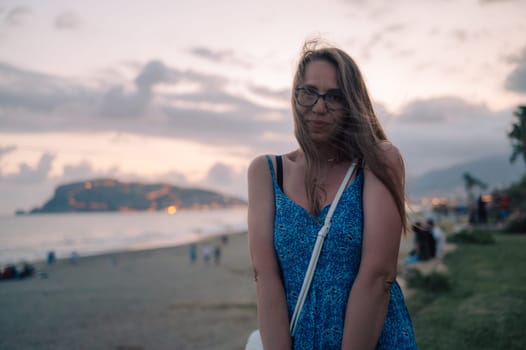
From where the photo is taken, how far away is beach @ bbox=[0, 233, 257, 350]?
33.5ft

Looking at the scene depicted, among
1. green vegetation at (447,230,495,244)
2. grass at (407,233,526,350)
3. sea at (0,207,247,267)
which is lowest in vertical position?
sea at (0,207,247,267)

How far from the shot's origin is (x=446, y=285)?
7.21 metres

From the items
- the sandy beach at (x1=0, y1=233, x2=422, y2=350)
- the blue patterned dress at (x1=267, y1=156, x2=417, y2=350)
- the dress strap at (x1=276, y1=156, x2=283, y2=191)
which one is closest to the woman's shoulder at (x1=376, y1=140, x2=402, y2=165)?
the blue patterned dress at (x1=267, y1=156, x2=417, y2=350)

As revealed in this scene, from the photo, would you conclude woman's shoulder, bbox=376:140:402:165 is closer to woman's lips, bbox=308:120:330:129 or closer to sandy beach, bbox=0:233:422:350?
woman's lips, bbox=308:120:330:129

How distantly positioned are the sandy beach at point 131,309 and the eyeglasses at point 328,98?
8.10 metres

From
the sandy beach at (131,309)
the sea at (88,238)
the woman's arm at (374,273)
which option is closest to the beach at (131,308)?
the sandy beach at (131,309)

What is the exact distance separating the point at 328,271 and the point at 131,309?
545 inches

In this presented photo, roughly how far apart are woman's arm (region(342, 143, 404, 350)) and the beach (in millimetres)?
7953

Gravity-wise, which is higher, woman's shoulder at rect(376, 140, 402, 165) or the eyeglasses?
the eyeglasses

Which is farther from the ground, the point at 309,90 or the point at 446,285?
the point at 309,90

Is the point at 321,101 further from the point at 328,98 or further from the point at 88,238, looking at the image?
the point at 88,238

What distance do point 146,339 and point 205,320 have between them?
2.15m

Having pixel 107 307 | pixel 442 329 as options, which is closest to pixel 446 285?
pixel 442 329

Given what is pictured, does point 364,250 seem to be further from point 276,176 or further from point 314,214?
point 276,176
